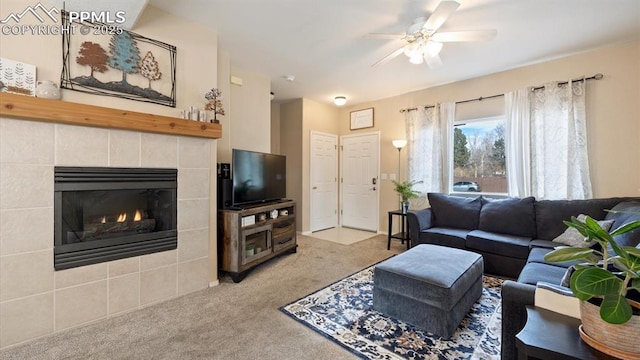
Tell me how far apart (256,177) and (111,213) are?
1.49 m

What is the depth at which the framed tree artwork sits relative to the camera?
199 cm

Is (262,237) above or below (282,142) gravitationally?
below

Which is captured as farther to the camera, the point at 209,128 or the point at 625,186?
the point at 625,186

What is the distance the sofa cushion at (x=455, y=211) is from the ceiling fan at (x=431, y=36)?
6.41 ft

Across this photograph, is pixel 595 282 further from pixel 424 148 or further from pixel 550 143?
pixel 424 148

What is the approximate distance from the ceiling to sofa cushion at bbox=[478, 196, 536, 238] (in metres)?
1.85

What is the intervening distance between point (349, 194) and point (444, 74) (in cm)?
287

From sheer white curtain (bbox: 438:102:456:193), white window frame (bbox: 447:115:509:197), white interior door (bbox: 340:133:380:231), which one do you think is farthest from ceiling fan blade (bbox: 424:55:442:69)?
white interior door (bbox: 340:133:380:231)

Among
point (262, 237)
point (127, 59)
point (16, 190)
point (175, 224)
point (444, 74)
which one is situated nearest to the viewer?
point (16, 190)

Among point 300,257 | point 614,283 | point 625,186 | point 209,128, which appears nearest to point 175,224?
point 209,128

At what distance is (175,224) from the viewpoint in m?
2.45

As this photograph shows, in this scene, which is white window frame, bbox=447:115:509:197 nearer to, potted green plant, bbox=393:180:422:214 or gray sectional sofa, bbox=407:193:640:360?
gray sectional sofa, bbox=407:193:640:360

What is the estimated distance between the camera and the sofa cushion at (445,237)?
3.23 meters

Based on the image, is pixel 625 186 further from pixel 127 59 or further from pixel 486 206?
pixel 127 59
